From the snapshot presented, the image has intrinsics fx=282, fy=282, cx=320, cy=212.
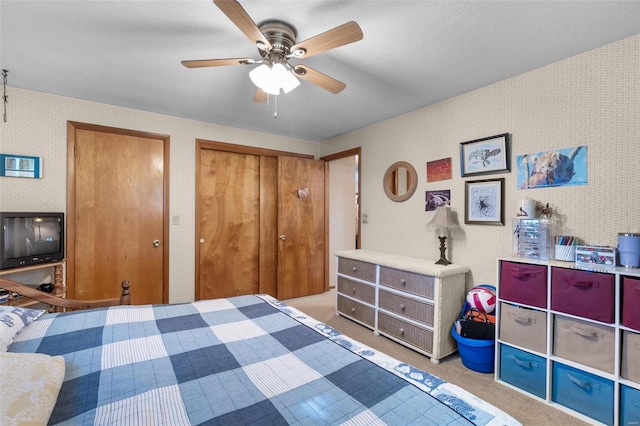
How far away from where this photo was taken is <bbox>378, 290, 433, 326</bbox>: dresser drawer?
2.49 metres

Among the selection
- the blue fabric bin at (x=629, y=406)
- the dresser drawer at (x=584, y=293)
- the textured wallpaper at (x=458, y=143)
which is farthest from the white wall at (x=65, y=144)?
the blue fabric bin at (x=629, y=406)

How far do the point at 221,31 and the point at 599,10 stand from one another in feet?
7.19

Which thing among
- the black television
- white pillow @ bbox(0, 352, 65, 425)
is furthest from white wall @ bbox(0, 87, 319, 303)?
white pillow @ bbox(0, 352, 65, 425)

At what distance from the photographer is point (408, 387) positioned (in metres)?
0.98

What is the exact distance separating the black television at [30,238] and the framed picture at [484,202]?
12.6 feet

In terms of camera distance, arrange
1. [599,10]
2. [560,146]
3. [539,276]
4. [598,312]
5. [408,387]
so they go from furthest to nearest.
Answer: [560,146]
[539,276]
[598,312]
[599,10]
[408,387]

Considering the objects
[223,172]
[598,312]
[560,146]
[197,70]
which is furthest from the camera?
[223,172]

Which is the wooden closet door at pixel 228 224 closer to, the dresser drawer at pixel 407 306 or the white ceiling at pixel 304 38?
the white ceiling at pixel 304 38

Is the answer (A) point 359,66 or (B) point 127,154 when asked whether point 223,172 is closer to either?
(B) point 127,154

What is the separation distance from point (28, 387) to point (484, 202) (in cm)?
297

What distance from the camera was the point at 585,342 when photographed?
5.76ft

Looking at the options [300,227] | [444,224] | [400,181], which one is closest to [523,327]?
[444,224]

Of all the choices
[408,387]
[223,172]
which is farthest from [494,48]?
[223,172]

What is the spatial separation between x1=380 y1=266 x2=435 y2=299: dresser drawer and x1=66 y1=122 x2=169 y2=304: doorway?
2534 millimetres
